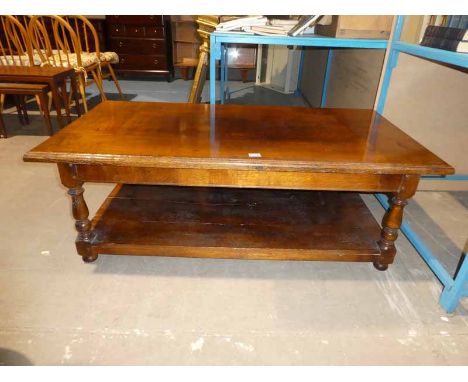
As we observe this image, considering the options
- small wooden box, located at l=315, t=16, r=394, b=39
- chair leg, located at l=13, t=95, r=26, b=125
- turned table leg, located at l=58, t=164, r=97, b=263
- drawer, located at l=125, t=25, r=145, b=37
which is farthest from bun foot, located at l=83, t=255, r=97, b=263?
drawer, located at l=125, t=25, r=145, b=37

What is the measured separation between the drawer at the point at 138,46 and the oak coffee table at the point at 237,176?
3529 mm

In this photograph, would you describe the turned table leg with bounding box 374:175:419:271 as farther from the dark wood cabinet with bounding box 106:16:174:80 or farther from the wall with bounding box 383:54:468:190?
the dark wood cabinet with bounding box 106:16:174:80

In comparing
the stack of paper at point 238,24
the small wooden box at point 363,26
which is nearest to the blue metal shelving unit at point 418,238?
the small wooden box at point 363,26

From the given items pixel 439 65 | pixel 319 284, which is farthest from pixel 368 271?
pixel 439 65

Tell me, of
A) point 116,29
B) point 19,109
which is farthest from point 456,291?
point 116,29

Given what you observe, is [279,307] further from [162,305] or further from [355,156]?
[355,156]

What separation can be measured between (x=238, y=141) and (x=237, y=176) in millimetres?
162

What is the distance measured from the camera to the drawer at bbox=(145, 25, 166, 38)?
15.1 ft

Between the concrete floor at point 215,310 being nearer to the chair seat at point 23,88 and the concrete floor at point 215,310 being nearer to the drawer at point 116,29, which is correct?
the chair seat at point 23,88

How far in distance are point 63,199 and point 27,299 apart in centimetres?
75

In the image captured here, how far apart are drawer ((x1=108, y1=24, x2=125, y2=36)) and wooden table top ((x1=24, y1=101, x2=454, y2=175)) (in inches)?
144

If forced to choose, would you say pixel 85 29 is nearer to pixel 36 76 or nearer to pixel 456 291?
pixel 36 76

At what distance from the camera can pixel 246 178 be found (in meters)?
1.09

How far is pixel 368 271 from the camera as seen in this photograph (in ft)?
4.49
